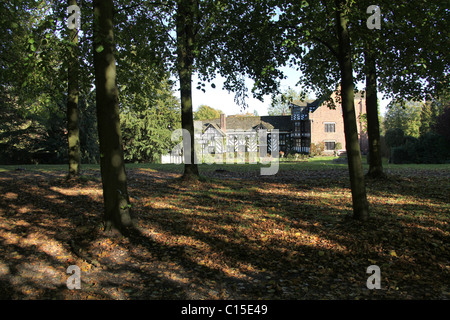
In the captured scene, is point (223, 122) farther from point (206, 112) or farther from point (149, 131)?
point (206, 112)

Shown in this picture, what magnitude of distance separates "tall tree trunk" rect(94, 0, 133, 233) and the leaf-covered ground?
61 centimetres

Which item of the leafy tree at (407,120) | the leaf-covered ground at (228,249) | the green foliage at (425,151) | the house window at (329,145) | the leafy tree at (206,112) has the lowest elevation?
the leaf-covered ground at (228,249)

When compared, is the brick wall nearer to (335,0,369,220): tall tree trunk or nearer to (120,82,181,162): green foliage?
(120,82,181,162): green foliage

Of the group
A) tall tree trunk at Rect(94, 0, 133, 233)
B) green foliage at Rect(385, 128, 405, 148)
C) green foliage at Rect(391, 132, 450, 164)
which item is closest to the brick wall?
green foliage at Rect(385, 128, 405, 148)

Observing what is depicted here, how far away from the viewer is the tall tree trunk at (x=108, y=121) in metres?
6.48

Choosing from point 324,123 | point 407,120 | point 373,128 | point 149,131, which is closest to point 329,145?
point 324,123

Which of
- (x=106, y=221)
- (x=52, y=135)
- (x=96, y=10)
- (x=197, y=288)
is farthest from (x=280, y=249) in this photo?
(x=52, y=135)

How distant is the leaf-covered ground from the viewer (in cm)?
484

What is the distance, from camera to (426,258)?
18.8 feet

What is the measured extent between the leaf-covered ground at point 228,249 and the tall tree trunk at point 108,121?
2.02ft

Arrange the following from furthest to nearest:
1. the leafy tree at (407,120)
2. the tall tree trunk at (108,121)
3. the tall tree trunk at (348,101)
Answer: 1. the leafy tree at (407,120)
2. the tall tree trunk at (348,101)
3. the tall tree trunk at (108,121)

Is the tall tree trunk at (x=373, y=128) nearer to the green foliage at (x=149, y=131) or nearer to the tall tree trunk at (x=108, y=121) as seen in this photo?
the tall tree trunk at (x=108, y=121)

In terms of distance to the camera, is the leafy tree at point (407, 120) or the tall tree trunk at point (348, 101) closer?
→ the tall tree trunk at point (348, 101)

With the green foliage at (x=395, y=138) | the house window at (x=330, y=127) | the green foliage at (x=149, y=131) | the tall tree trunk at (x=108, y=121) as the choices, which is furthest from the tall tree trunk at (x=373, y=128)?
the house window at (x=330, y=127)
